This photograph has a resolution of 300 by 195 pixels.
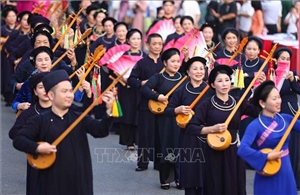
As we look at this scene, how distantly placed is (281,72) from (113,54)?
11.4 feet

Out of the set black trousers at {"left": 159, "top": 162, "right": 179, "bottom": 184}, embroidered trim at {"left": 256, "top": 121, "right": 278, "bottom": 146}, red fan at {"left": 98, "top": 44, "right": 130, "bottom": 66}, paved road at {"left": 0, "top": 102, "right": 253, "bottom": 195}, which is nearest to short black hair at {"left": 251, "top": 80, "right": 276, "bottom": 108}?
embroidered trim at {"left": 256, "top": 121, "right": 278, "bottom": 146}

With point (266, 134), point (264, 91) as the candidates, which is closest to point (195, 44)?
point (264, 91)

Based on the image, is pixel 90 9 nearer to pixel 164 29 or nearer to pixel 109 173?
pixel 164 29

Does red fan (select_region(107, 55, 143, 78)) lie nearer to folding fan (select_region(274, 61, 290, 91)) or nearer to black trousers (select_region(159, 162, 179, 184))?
black trousers (select_region(159, 162, 179, 184))

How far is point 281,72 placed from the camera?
11.2 meters

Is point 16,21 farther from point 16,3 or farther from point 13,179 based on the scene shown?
point 13,179

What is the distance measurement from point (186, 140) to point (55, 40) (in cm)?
415

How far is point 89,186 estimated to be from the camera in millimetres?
8531

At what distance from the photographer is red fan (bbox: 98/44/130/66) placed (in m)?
13.9

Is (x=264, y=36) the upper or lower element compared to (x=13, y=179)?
upper

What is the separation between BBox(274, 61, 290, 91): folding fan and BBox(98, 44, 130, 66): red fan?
3037 millimetres

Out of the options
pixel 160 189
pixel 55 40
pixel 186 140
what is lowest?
pixel 160 189

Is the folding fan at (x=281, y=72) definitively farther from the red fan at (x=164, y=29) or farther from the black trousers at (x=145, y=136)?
the red fan at (x=164, y=29)

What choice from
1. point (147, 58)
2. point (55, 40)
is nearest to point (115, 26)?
point (55, 40)
